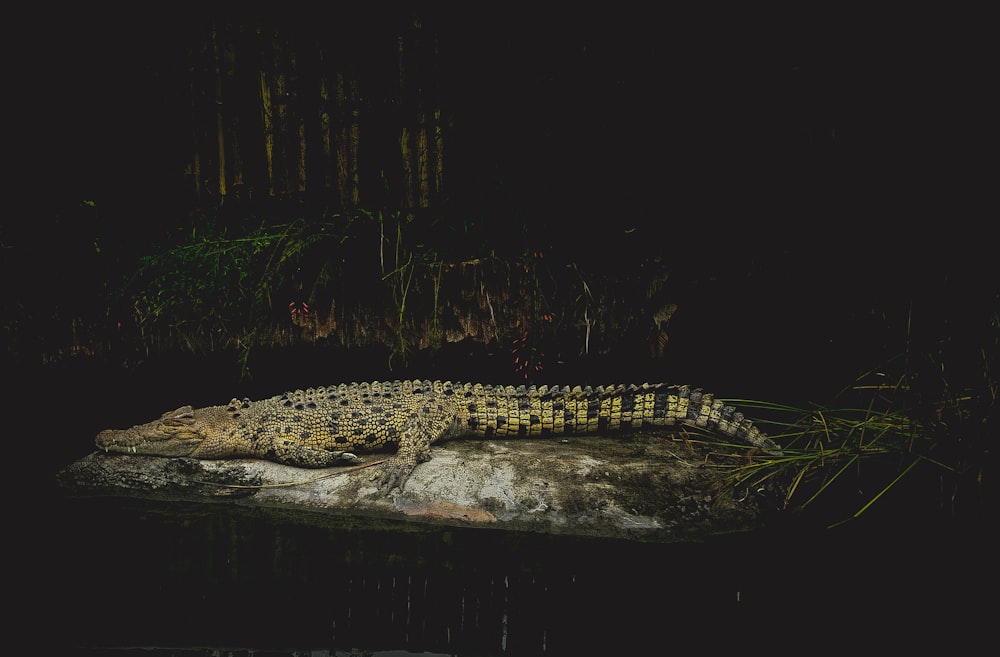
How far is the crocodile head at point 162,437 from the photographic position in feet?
15.0

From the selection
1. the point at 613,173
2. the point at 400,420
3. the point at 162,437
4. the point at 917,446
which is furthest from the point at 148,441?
the point at 917,446

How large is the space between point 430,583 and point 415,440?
1.52m

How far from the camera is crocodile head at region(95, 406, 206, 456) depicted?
180 inches

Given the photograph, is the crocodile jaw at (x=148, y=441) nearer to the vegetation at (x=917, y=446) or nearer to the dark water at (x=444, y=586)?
the dark water at (x=444, y=586)

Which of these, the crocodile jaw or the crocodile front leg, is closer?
the crocodile front leg

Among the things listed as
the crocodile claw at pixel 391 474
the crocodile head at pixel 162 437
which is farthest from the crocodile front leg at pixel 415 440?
the crocodile head at pixel 162 437

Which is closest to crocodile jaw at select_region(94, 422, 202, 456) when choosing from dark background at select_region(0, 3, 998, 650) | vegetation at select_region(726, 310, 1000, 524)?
dark background at select_region(0, 3, 998, 650)

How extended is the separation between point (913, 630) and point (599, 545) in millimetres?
1299

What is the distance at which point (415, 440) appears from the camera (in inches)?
185

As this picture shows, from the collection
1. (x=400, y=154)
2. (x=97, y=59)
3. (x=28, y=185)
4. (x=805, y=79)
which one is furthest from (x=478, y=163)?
(x=28, y=185)

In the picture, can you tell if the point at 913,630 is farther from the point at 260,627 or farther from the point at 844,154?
the point at 844,154

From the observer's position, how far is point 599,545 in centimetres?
361

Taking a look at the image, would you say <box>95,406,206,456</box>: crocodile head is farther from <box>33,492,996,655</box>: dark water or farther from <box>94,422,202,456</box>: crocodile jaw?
<box>33,492,996,655</box>: dark water

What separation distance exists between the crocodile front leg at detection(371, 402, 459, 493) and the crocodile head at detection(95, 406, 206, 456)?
120 cm
